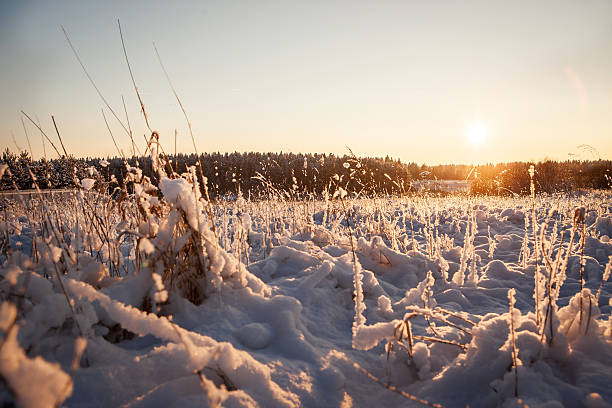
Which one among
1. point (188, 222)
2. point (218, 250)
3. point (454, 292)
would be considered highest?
point (188, 222)

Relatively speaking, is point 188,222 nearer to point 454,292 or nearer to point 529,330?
point 529,330

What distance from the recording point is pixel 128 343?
1406 millimetres

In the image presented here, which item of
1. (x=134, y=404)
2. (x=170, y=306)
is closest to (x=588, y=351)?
(x=134, y=404)

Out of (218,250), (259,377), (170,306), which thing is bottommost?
(259,377)

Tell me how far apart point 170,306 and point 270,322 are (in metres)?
0.55

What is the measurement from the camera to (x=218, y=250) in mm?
1834

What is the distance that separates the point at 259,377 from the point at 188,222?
898 millimetres

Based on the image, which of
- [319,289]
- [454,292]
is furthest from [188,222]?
[454,292]

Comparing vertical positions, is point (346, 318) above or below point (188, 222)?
below

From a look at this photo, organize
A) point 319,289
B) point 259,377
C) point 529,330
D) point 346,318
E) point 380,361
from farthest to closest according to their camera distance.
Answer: point 319,289 → point 346,318 → point 380,361 → point 529,330 → point 259,377

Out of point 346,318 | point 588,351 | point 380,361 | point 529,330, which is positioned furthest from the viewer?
point 346,318

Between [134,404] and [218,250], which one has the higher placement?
[218,250]

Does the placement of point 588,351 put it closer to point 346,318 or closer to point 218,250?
point 346,318

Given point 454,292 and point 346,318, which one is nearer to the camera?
point 346,318
